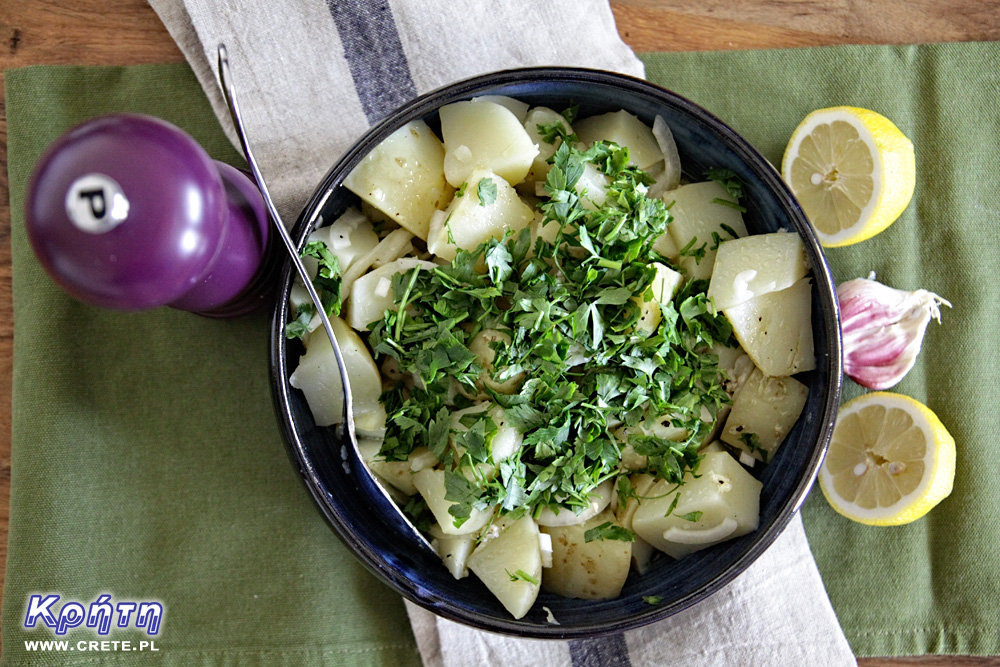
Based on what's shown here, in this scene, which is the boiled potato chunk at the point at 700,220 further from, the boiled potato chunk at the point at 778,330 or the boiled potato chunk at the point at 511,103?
the boiled potato chunk at the point at 511,103

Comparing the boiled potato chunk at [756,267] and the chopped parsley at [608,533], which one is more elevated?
the boiled potato chunk at [756,267]

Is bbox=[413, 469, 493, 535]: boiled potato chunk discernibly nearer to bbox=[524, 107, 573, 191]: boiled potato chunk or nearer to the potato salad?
the potato salad

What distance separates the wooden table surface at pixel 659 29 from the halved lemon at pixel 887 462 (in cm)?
44

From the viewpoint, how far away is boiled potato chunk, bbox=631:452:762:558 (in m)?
1.46

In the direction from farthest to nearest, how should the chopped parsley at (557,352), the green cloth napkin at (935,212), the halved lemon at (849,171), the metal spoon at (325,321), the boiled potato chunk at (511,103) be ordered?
the green cloth napkin at (935,212)
the halved lemon at (849,171)
the boiled potato chunk at (511,103)
the chopped parsley at (557,352)
the metal spoon at (325,321)

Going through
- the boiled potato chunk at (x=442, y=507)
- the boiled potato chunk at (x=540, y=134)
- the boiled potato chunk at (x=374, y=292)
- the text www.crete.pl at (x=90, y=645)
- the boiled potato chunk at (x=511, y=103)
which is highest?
the boiled potato chunk at (x=511, y=103)

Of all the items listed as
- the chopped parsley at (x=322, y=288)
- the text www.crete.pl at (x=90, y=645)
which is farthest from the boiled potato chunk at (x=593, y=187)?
the text www.crete.pl at (x=90, y=645)

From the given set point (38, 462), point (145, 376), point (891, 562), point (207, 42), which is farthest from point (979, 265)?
point (38, 462)

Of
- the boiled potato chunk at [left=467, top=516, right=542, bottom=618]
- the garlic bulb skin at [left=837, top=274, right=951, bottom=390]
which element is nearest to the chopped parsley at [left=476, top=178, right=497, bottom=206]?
→ the boiled potato chunk at [left=467, top=516, right=542, bottom=618]

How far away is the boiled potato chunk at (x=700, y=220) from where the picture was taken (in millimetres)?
1532

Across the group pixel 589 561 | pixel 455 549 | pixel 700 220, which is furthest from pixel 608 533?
pixel 700 220

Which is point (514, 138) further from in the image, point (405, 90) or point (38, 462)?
point (38, 462)

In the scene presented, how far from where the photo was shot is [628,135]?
1537mm

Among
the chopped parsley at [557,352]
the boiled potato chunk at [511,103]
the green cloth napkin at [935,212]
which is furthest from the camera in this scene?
the green cloth napkin at [935,212]
